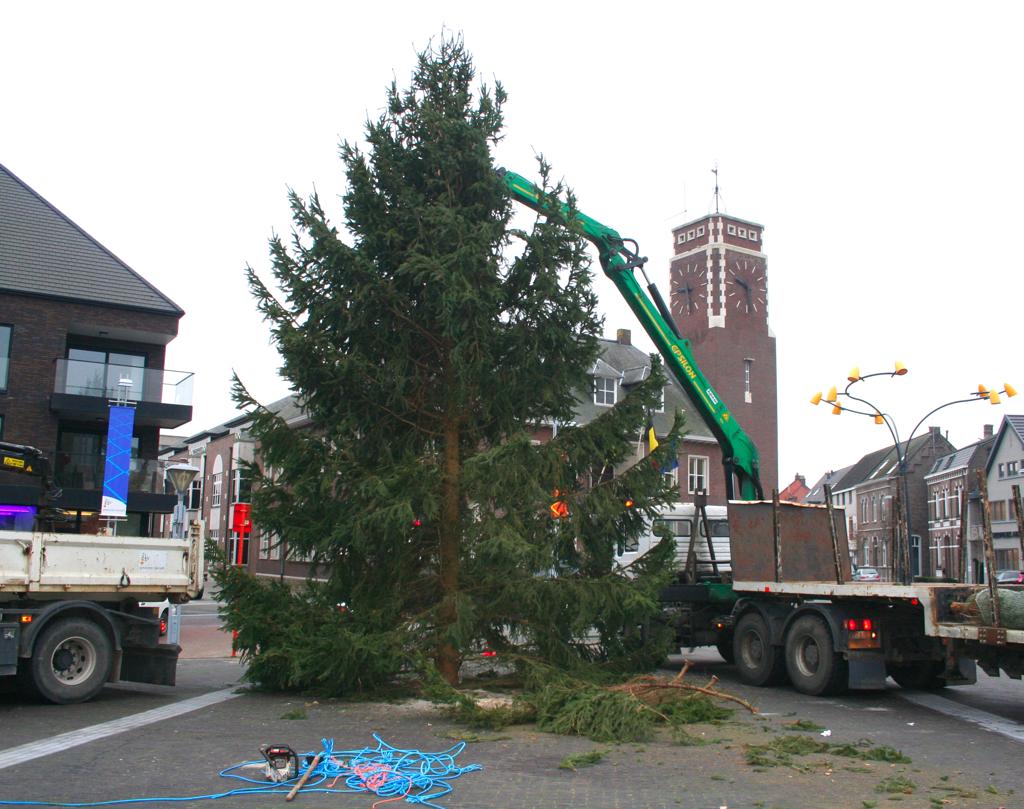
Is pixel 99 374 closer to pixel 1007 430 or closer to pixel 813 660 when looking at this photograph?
pixel 813 660

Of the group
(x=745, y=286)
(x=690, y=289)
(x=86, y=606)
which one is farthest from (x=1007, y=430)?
(x=86, y=606)

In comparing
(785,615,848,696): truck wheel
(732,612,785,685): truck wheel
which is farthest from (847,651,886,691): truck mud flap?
(732,612,785,685): truck wheel

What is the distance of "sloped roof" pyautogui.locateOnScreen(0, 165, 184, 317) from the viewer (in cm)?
3078

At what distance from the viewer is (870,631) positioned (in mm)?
13109

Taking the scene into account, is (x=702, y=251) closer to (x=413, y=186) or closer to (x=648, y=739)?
(x=413, y=186)

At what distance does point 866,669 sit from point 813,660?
0.86 meters

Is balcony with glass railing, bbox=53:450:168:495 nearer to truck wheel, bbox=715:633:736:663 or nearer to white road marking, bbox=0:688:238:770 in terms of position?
white road marking, bbox=0:688:238:770

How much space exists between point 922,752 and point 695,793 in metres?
3.18

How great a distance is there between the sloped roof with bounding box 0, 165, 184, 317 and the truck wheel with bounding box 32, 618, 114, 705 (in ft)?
69.1

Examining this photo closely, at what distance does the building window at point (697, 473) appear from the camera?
50384 millimetres

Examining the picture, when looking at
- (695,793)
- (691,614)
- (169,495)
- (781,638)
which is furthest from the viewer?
(169,495)

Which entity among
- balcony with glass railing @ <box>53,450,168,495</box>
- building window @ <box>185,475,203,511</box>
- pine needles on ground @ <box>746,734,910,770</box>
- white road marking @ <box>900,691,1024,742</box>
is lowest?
white road marking @ <box>900,691,1024,742</box>

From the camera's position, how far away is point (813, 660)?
13773 millimetres

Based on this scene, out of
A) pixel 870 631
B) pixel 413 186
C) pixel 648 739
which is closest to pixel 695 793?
pixel 648 739
